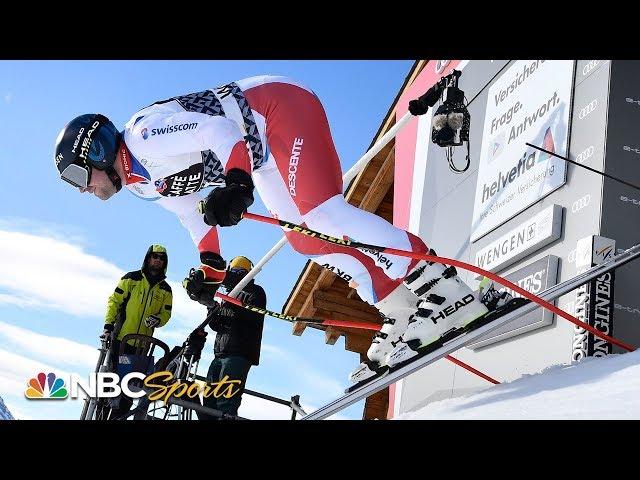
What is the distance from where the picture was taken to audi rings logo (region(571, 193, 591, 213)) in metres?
4.20

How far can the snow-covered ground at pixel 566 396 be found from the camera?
7.20 feet

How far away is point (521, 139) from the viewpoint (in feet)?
17.4

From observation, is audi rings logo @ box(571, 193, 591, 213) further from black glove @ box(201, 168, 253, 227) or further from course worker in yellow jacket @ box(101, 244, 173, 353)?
course worker in yellow jacket @ box(101, 244, 173, 353)

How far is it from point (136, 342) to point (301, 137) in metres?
2.48

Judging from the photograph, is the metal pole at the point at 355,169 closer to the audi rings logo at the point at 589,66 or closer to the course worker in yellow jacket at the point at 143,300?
the course worker in yellow jacket at the point at 143,300

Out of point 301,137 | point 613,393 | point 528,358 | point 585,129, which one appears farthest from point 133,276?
point 613,393

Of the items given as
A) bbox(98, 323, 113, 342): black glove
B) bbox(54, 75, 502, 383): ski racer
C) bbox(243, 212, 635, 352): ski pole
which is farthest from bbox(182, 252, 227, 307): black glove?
bbox(98, 323, 113, 342): black glove

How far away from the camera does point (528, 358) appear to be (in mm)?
4562

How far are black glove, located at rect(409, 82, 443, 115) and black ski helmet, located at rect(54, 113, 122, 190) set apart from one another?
206 cm

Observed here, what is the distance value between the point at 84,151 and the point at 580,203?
2.84 meters

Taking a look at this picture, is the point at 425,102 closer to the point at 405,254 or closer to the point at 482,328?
the point at 405,254

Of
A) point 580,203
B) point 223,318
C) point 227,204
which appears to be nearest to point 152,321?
point 223,318

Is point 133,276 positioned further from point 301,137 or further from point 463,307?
point 463,307
